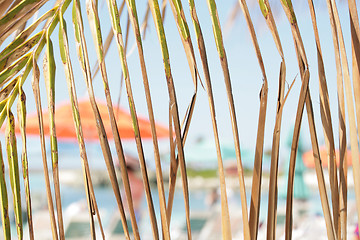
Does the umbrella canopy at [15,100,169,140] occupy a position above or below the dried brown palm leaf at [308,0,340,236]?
above

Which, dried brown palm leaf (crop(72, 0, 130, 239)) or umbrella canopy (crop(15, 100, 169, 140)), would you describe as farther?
umbrella canopy (crop(15, 100, 169, 140))

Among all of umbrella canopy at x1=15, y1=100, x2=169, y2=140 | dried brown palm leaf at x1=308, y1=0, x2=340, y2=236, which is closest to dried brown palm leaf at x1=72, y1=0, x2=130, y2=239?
dried brown palm leaf at x1=308, y1=0, x2=340, y2=236

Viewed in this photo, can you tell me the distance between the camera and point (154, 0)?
1.86 feet

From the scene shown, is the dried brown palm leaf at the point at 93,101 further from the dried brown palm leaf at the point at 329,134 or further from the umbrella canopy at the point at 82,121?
the umbrella canopy at the point at 82,121

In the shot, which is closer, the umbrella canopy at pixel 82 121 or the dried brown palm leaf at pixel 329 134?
the dried brown palm leaf at pixel 329 134

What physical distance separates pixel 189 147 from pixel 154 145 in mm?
14080

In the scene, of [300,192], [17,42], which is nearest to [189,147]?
[300,192]

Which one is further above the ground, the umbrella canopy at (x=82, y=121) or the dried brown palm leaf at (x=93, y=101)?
the umbrella canopy at (x=82, y=121)

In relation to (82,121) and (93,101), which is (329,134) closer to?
(93,101)

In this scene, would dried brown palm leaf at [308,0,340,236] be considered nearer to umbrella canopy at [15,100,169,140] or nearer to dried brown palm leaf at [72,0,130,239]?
dried brown palm leaf at [72,0,130,239]

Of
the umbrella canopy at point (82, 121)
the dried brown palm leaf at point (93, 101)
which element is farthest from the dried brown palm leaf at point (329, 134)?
the umbrella canopy at point (82, 121)

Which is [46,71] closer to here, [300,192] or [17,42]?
[17,42]

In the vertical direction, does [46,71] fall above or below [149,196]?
above

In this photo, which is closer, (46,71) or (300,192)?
(46,71)
